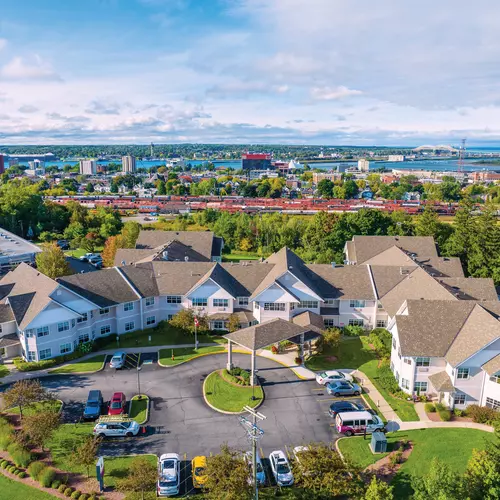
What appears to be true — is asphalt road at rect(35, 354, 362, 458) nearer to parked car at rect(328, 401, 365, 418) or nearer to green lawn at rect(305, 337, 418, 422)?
parked car at rect(328, 401, 365, 418)

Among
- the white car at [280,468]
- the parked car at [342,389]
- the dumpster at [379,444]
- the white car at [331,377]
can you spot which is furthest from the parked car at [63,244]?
the dumpster at [379,444]

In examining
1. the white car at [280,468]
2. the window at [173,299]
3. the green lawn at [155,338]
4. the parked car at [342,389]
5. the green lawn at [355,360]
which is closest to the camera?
the white car at [280,468]

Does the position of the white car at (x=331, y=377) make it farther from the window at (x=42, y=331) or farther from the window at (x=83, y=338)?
the window at (x=42, y=331)

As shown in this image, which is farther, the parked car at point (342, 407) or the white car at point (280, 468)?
the parked car at point (342, 407)

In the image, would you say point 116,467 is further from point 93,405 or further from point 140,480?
point 93,405

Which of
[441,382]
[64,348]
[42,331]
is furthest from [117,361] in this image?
[441,382]

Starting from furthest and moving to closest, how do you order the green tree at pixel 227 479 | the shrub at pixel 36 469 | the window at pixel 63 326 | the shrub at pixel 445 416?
the window at pixel 63 326
the shrub at pixel 445 416
the shrub at pixel 36 469
the green tree at pixel 227 479
